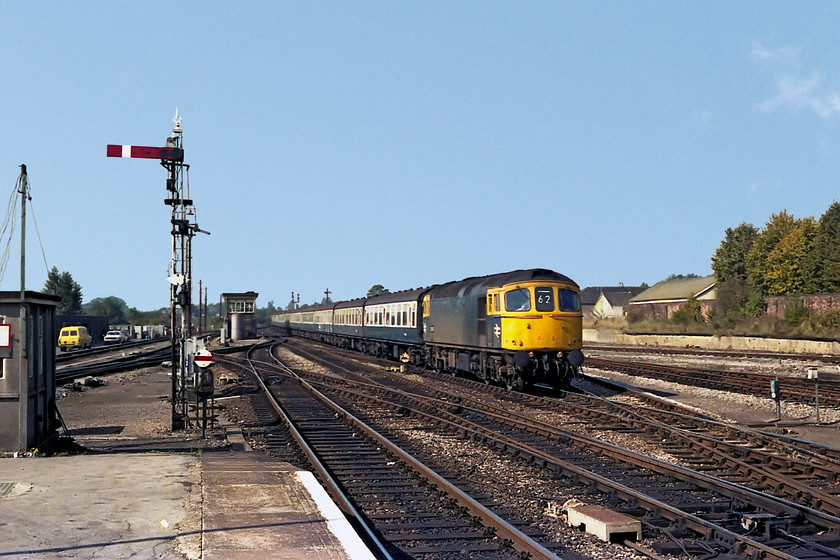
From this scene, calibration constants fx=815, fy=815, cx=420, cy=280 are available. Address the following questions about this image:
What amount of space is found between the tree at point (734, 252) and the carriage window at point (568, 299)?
6626cm

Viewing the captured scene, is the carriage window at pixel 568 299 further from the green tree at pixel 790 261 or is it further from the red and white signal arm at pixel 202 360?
the green tree at pixel 790 261

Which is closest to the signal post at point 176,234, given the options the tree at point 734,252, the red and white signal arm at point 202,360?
the red and white signal arm at point 202,360

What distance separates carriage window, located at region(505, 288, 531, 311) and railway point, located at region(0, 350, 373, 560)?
1061cm

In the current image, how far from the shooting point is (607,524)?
8.02 metres

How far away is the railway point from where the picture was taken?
6652mm

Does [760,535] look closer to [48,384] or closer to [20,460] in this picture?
[20,460]

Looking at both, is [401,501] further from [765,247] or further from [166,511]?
[765,247]

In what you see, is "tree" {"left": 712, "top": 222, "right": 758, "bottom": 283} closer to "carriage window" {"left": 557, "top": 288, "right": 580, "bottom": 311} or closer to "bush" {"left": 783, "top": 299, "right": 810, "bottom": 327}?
"bush" {"left": 783, "top": 299, "right": 810, "bottom": 327}

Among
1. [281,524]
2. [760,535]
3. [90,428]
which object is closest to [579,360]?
[90,428]

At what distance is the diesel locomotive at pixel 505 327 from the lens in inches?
843

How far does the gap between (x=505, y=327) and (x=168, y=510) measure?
14.6 m

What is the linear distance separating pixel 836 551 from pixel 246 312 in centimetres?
6485

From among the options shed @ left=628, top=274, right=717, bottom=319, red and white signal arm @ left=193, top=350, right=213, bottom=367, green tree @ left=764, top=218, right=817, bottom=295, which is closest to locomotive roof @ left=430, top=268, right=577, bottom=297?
red and white signal arm @ left=193, top=350, right=213, bottom=367

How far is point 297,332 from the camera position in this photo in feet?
290
